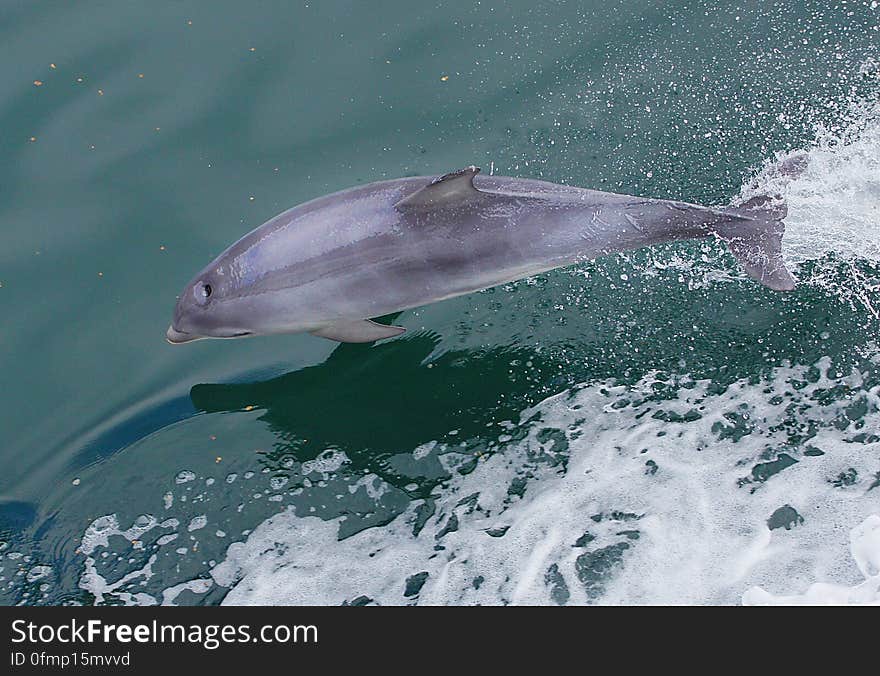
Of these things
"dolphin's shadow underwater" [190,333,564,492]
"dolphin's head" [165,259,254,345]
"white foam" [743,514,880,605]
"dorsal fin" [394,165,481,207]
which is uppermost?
"dorsal fin" [394,165,481,207]

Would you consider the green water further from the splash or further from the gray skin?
the gray skin

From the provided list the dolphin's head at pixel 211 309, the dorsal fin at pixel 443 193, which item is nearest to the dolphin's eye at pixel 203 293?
the dolphin's head at pixel 211 309

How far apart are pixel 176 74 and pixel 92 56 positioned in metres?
0.85

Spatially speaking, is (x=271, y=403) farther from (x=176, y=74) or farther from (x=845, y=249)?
(x=845, y=249)

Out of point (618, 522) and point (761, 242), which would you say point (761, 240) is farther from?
point (618, 522)

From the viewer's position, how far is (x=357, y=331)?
303 inches

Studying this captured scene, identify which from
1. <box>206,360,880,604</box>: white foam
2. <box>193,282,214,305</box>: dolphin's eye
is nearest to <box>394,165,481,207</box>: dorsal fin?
<box>193,282,214,305</box>: dolphin's eye

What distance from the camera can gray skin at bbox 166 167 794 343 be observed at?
7047 mm

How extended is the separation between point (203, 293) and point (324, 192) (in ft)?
5.66

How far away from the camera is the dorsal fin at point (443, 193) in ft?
22.2

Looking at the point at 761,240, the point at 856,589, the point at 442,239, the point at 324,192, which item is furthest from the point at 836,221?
the point at 324,192

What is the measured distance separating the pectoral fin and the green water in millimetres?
430

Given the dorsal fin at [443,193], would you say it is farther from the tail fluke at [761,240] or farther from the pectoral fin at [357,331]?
the tail fluke at [761,240]

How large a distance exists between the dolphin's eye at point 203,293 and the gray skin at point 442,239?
0.57ft
